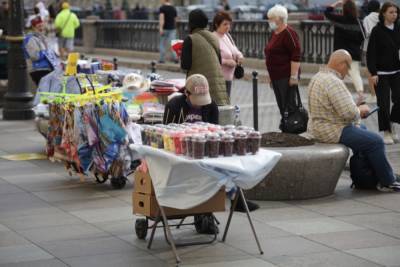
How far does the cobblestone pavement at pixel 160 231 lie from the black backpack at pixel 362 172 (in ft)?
0.46

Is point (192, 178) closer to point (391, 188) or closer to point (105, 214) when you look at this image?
point (105, 214)

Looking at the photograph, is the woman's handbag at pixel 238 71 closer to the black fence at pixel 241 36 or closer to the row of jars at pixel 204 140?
the row of jars at pixel 204 140

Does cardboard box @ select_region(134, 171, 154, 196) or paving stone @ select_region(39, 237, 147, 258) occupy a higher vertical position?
cardboard box @ select_region(134, 171, 154, 196)

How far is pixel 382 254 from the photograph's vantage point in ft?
26.9

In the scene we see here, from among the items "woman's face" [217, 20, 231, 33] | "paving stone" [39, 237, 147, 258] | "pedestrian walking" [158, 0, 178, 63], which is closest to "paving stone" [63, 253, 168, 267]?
"paving stone" [39, 237, 147, 258]

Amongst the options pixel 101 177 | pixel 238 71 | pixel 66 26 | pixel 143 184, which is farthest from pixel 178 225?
pixel 66 26

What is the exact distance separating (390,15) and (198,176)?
21.5 ft

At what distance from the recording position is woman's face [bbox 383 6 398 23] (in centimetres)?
1378

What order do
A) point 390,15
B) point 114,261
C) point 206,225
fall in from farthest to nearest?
point 390,15 → point 206,225 → point 114,261

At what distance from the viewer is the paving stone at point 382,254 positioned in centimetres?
797

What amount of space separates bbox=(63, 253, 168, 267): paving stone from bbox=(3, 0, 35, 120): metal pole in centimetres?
1033

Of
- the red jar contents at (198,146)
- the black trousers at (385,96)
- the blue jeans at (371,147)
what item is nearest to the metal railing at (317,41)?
the black trousers at (385,96)

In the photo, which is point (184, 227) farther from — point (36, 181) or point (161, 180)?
point (36, 181)

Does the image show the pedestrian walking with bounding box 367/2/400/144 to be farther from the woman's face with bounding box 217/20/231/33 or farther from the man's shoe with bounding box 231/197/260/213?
the man's shoe with bounding box 231/197/260/213
